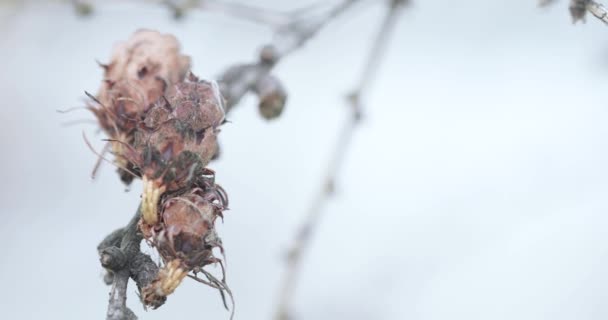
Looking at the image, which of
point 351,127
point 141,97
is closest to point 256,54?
point 141,97

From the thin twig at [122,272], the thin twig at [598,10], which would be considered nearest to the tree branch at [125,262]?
the thin twig at [122,272]

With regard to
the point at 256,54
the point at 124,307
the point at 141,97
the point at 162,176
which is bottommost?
the point at 124,307

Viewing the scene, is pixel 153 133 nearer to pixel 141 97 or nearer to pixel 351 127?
pixel 141 97

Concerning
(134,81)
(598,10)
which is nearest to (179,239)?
(134,81)

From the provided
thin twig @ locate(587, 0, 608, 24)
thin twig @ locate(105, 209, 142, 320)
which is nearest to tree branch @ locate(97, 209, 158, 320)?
thin twig @ locate(105, 209, 142, 320)

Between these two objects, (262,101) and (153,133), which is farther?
(262,101)
